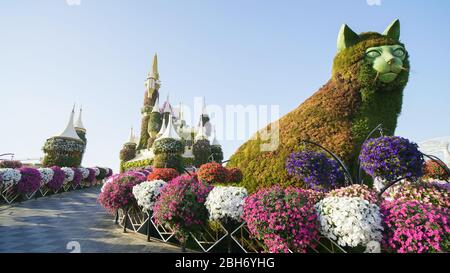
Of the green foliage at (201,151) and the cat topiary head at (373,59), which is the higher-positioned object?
the cat topiary head at (373,59)

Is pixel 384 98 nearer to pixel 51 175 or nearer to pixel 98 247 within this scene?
pixel 98 247

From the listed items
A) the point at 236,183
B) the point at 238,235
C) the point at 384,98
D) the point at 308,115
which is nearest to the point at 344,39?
the point at 384,98

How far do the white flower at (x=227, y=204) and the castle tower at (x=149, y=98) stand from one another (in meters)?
44.6

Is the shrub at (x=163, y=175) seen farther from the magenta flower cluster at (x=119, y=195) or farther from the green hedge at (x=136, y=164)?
the green hedge at (x=136, y=164)

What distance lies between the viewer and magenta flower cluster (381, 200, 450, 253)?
3890mm

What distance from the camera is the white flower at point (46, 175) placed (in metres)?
16.4

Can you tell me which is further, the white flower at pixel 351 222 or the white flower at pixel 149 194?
the white flower at pixel 149 194

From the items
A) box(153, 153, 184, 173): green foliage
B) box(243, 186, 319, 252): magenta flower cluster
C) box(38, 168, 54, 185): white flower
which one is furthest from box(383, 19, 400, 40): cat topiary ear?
box(38, 168, 54, 185): white flower

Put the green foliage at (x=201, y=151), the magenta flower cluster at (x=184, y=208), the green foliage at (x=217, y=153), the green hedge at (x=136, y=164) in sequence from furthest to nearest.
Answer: the green hedge at (x=136, y=164), the green foliage at (x=217, y=153), the green foliage at (x=201, y=151), the magenta flower cluster at (x=184, y=208)

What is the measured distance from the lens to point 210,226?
7266 mm

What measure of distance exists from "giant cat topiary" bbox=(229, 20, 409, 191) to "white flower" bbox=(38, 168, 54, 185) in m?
14.7

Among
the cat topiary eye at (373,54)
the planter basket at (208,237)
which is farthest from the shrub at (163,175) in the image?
the cat topiary eye at (373,54)
